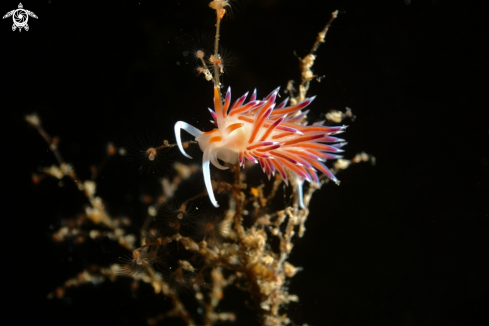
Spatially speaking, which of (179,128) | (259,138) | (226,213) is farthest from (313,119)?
(179,128)

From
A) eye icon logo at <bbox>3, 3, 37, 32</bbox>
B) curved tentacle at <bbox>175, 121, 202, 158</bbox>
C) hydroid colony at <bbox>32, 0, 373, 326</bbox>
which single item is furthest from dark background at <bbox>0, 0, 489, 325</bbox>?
curved tentacle at <bbox>175, 121, 202, 158</bbox>

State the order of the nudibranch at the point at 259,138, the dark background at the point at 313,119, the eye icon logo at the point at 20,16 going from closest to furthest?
the nudibranch at the point at 259,138 < the eye icon logo at the point at 20,16 < the dark background at the point at 313,119

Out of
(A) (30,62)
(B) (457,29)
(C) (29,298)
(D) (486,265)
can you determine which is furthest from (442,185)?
(C) (29,298)

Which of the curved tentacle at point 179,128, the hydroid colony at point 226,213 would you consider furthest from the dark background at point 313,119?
the curved tentacle at point 179,128

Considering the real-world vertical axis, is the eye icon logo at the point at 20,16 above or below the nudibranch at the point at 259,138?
above

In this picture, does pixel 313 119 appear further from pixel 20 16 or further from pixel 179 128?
pixel 20 16

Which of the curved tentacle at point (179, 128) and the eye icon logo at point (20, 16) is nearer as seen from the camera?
the curved tentacle at point (179, 128)

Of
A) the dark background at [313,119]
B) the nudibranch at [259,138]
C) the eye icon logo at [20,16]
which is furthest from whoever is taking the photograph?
the dark background at [313,119]

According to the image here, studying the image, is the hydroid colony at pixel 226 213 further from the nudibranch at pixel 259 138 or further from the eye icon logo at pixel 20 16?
the eye icon logo at pixel 20 16
